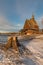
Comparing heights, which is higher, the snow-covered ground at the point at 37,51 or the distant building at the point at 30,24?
the distant building at the point at 30,24

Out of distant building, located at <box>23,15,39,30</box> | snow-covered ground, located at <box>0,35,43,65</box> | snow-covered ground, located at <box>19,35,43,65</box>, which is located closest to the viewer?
snow-covered ground, located at <box>0,35,43,65</box>

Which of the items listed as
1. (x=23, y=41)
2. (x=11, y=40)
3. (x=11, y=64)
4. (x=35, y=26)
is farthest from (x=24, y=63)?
(x=35, y=26)

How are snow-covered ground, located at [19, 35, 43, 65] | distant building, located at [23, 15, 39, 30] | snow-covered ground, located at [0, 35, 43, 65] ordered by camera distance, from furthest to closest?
distant building, located at [23, 15, 39, 30] < snow-covered ground, located at [19, 35, 43, 65] < snow-covered ground, located at [0, 35, 43, 65]

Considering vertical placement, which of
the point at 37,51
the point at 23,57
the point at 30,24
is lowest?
the point at 23,57

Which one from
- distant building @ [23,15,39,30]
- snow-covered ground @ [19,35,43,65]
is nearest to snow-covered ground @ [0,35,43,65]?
snow-covered ground @ [19,35,43,65]

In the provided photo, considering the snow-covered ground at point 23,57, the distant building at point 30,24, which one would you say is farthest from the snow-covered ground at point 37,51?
the distant building at point 30,24

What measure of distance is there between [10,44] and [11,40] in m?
0.35

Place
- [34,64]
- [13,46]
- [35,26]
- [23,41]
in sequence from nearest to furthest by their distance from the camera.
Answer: [34,64] → [13,46] → [23,41] → [35,26]

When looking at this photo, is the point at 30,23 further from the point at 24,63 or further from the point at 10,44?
the point at 24,63

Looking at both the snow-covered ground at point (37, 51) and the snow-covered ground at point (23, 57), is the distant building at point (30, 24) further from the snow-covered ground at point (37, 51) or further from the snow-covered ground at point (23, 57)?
the snow-covered ground at point (23, 57)

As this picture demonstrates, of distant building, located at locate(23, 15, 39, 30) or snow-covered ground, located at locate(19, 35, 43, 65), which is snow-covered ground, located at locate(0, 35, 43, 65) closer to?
snow-covered ground, located at locate(19, 35, 43, 65)

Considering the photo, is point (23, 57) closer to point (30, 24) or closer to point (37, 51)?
point (37, 51)

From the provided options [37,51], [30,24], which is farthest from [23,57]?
[30,24]

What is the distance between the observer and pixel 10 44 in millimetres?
8469
